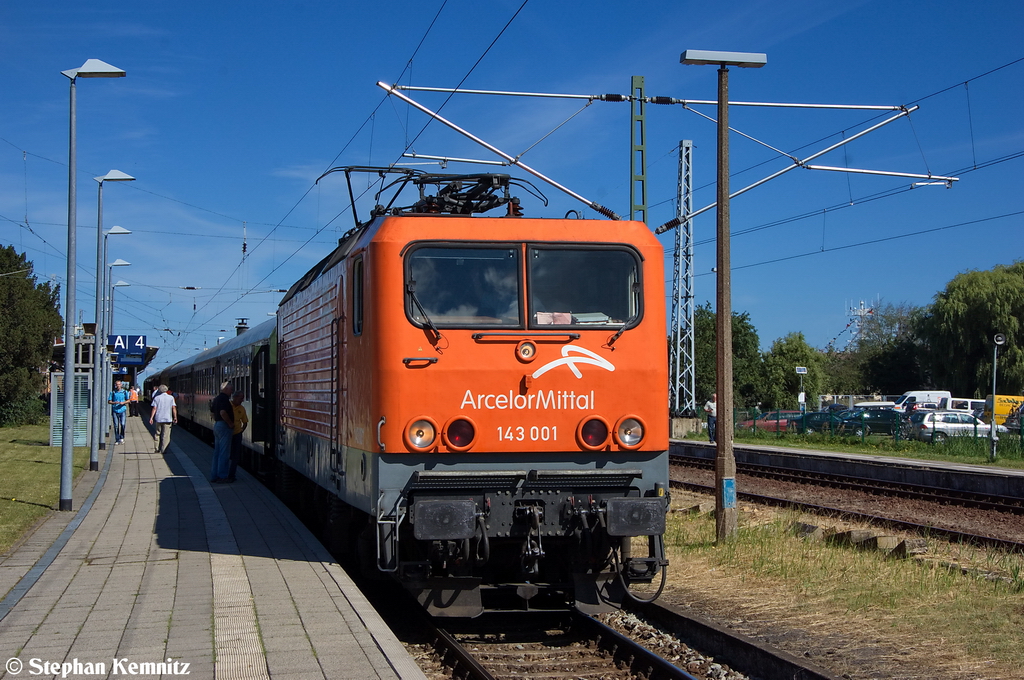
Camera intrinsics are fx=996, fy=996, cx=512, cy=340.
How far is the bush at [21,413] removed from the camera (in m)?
40.7

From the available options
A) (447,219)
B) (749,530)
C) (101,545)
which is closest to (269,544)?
(101,545)

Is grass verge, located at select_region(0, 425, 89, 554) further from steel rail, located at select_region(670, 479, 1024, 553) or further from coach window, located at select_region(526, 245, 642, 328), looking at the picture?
steel rail, located at select_region(670, 479, 1024, 553)

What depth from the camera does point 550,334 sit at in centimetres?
732

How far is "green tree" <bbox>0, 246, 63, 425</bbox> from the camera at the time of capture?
125ft

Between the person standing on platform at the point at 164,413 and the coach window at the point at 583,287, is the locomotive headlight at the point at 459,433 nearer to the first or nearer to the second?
the coach window at the point at 583,287

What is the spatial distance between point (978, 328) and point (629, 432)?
1910 inches

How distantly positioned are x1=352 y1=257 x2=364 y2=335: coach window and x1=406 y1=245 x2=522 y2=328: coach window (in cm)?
55

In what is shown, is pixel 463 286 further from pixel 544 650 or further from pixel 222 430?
pixel 222 430

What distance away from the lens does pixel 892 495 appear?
17500 millimetres

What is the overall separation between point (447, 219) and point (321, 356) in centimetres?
279

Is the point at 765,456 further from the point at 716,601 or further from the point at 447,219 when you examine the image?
the point at 447,219

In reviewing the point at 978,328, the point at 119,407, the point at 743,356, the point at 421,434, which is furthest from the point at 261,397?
the point at 743,356

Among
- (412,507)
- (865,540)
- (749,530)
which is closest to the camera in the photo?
(412,507)

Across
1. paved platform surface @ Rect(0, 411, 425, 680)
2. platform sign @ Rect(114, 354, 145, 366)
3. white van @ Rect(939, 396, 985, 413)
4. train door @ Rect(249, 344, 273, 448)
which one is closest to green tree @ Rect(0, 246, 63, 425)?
platform sign @ Rect(114, 354, 145, 366)
